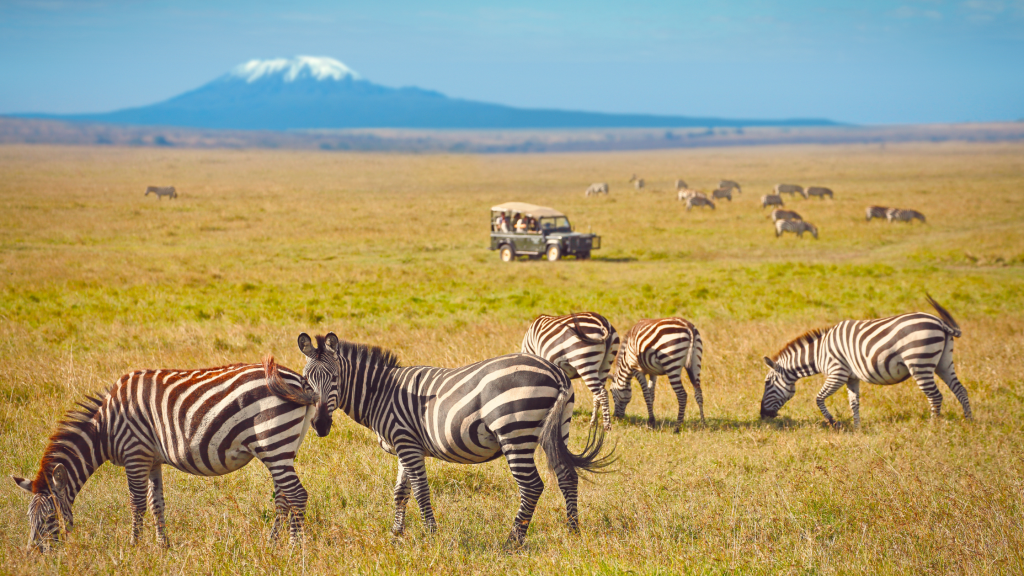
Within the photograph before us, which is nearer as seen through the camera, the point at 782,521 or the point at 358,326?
the point at 782,521

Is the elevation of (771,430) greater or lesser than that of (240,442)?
lesser

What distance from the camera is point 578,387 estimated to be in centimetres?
1232

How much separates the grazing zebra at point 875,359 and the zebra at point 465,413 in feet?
16.9

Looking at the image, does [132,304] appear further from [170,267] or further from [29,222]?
[29,222]

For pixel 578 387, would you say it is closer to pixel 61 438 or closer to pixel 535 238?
pixel 61 438

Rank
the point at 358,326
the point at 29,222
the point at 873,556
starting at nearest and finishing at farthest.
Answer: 1. the point at 873,556
2. the point at 358,326
3. the point at 29,222

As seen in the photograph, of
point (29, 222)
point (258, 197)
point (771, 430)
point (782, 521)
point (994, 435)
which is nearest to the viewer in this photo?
point (782, 521)

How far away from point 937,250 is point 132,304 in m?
28.0

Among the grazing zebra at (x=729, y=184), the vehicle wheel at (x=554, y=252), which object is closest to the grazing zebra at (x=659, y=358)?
the vehicle wheel at (x=554, y=252)

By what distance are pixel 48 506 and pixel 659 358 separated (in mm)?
7091

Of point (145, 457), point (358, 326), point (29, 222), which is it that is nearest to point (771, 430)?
point (145, 457)

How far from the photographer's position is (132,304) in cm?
1888

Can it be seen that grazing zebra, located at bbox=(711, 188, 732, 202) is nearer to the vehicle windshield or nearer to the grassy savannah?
the grassy savannah

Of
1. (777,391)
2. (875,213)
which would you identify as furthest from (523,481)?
(875,213)
